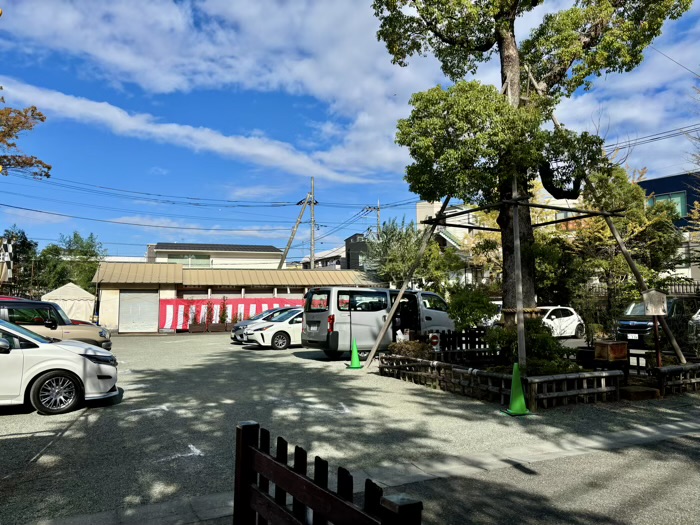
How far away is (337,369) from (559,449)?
7193 mm

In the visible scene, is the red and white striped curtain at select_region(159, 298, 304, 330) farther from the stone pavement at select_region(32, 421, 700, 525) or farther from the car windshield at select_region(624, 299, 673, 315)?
the stone pavement at select_region(32, 421, 700, 525)

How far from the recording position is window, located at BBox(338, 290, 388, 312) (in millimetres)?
14383

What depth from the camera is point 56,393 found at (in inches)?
299

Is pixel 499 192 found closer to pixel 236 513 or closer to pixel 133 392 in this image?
pixel 133 392

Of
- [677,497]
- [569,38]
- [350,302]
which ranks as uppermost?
[569,38]

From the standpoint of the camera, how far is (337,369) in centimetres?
1259

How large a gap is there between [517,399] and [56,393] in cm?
672

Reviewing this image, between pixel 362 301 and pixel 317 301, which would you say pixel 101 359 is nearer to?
pixel 317 301

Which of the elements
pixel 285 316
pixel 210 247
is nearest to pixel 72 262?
pixel 210 247

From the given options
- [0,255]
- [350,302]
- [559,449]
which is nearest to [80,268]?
[0,255]

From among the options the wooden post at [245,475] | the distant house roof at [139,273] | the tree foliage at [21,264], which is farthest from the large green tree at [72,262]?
the wooden post at [245,475]

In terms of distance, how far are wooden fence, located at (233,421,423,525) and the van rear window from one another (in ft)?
38.6

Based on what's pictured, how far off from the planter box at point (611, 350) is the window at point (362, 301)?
687cm

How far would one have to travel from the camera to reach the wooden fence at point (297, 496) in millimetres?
1624
